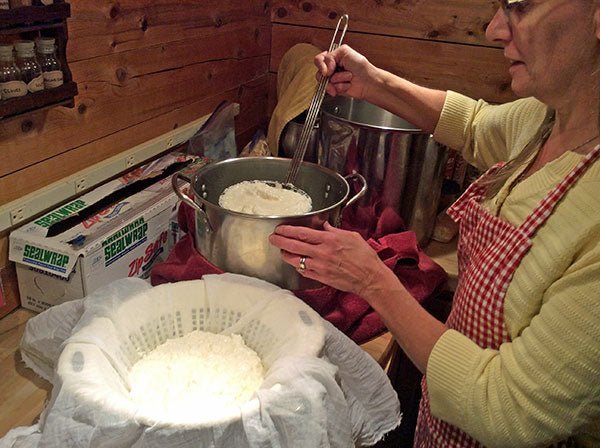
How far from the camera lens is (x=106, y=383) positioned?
70cm

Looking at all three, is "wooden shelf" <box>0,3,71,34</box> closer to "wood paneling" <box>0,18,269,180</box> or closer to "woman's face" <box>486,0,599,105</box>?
"wood paneling" <box>0,18,269,180</box>

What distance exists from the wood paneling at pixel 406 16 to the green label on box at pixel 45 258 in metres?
1.00

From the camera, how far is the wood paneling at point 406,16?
4.78 ft

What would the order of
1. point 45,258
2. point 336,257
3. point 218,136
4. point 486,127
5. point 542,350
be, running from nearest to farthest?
1. point 542,350
2. point 336,257
3. point 45,258
4. point 486,127
5. point 218,136

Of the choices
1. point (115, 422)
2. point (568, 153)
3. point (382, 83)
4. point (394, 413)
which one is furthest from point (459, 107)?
point (115, 422)

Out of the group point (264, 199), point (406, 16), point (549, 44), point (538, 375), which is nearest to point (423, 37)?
point (406, 16)

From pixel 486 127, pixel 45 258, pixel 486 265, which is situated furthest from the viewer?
pixel 486 127

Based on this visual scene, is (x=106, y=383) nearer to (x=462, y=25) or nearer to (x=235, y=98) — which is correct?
(x=235, y=98)

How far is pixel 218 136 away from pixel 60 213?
1.70 ft

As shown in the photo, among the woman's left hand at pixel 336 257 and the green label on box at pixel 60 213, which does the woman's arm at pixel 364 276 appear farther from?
the green label on box at pixel 60 213

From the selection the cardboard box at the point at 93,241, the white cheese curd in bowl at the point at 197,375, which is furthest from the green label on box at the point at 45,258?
the white cheese curd in bowl at the point at 197,375

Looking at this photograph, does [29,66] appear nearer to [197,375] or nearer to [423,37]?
[197,375]

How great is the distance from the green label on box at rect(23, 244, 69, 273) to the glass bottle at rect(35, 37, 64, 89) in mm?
268

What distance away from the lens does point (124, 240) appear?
1.03m
